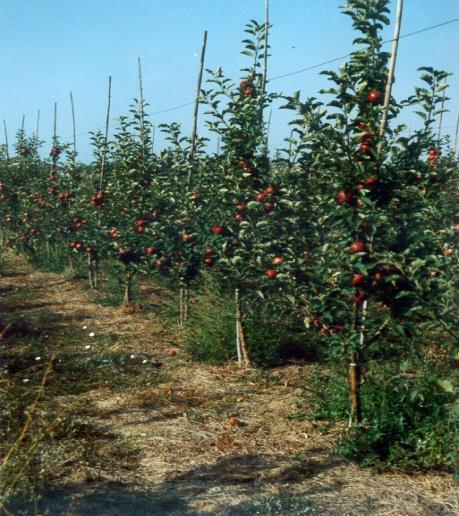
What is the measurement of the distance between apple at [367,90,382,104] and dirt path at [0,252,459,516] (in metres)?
2.38

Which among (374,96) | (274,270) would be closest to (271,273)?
(274,270)

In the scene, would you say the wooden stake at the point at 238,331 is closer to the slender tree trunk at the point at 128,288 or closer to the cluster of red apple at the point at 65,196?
the slender tree trunk at the point at 128,288

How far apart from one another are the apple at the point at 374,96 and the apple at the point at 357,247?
37.0 inches

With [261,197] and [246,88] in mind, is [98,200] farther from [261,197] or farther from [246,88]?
[261,197]

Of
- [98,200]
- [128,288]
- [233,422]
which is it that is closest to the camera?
[233,422]

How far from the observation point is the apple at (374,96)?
4.39 meters

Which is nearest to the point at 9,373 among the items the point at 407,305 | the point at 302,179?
the point at 302,179

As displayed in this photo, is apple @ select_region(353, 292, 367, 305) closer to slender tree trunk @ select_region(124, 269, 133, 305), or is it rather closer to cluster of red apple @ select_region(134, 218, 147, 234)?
cluster of red apple @ select_region(134, 218, 147, 234)

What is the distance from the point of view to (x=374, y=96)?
14.4ft

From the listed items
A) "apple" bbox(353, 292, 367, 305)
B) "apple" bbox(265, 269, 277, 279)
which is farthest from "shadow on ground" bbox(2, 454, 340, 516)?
"apple" bbox(265, 269, 277, 279)

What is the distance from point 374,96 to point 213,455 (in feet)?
8.75

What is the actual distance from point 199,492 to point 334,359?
2.25 metres

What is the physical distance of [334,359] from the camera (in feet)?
19.5

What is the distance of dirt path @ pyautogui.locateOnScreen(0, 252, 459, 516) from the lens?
3.89m
